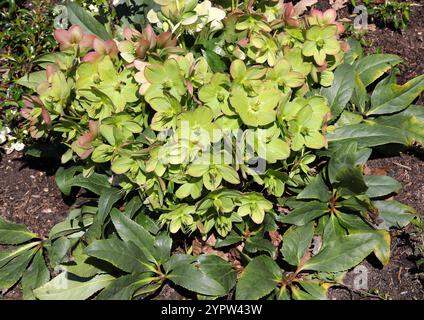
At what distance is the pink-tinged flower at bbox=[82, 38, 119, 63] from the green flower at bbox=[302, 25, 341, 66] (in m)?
0.68

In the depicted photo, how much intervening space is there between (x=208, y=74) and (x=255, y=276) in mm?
745

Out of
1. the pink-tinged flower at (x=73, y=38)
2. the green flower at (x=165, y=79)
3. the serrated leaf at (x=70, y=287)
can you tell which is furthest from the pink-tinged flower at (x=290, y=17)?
the serrated leaf at (x=70, y=287)

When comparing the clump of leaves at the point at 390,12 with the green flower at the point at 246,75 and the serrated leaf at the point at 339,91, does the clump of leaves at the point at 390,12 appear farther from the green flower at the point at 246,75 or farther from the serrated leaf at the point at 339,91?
the green flower at the point at 246,75

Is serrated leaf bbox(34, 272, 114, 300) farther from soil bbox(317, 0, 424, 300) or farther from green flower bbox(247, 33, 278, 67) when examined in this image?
green flower bbox(247, 33, 278, 67)

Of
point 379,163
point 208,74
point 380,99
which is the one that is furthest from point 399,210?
point 208,74

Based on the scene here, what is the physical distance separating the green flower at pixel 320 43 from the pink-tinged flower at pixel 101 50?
68 cm

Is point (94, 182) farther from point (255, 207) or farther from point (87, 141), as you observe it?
point (255, 207)

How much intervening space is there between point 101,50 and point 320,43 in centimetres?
78

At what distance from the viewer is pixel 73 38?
2.11 meters

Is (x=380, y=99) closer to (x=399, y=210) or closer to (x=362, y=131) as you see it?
(x=362, y=131)

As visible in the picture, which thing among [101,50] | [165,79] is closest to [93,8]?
[101,50]

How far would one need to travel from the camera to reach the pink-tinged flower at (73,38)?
6.81 ft

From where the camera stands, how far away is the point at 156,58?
1.93 m

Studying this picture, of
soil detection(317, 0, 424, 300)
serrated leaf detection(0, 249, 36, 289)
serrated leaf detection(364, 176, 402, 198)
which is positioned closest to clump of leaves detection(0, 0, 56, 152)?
serrated leaf detection(0, 249, 36, 289)
